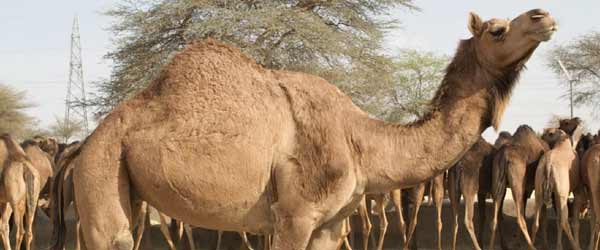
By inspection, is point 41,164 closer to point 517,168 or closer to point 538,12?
point 517,168

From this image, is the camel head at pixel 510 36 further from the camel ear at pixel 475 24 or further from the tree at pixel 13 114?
the tree at pixel 13 114

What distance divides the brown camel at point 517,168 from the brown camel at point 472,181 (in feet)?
0.93

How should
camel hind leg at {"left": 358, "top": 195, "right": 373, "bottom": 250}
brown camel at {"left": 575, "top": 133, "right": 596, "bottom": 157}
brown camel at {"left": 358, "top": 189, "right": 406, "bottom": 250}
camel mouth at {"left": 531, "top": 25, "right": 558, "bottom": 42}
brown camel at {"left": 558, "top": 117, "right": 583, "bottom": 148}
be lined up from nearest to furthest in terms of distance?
camel mouth at {"left": 531, "top": 25, "right": 558, "bottom": 42}
camel hind leg at {"left": 358, "top": 195, "right": 373, "bottom": 250}
brown camel at {"left": 358, "top": 189, "right": 406, "bottom": 250}
brown camel at {"left": 575, "top": 133, "right": 596, "bottom": 157}
brown camel at {"left": 558, "top": 117, "right": 583, "bottom": 148}

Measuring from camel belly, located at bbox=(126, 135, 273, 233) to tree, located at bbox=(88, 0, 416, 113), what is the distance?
591 inches

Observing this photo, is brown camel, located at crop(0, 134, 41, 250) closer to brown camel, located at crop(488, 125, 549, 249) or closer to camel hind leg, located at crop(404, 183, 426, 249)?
camel hind leg, located at crop(404, 183, 426, 249)

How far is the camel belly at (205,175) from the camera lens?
569 cm

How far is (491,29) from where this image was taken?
5.86 m

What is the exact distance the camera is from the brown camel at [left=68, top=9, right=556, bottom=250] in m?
5.69

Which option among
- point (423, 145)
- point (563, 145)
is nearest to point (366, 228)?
point (563, 145)

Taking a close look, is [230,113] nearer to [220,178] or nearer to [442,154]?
[220,178]

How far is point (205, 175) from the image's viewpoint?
569 cm

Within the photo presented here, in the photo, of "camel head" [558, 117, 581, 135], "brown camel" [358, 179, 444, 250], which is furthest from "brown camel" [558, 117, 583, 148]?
"brown camel" [358, 179, 444, 250]

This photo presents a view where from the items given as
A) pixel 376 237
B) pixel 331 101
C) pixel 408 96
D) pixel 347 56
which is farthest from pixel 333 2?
→ pixel 331 101

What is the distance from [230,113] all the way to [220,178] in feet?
1.32
